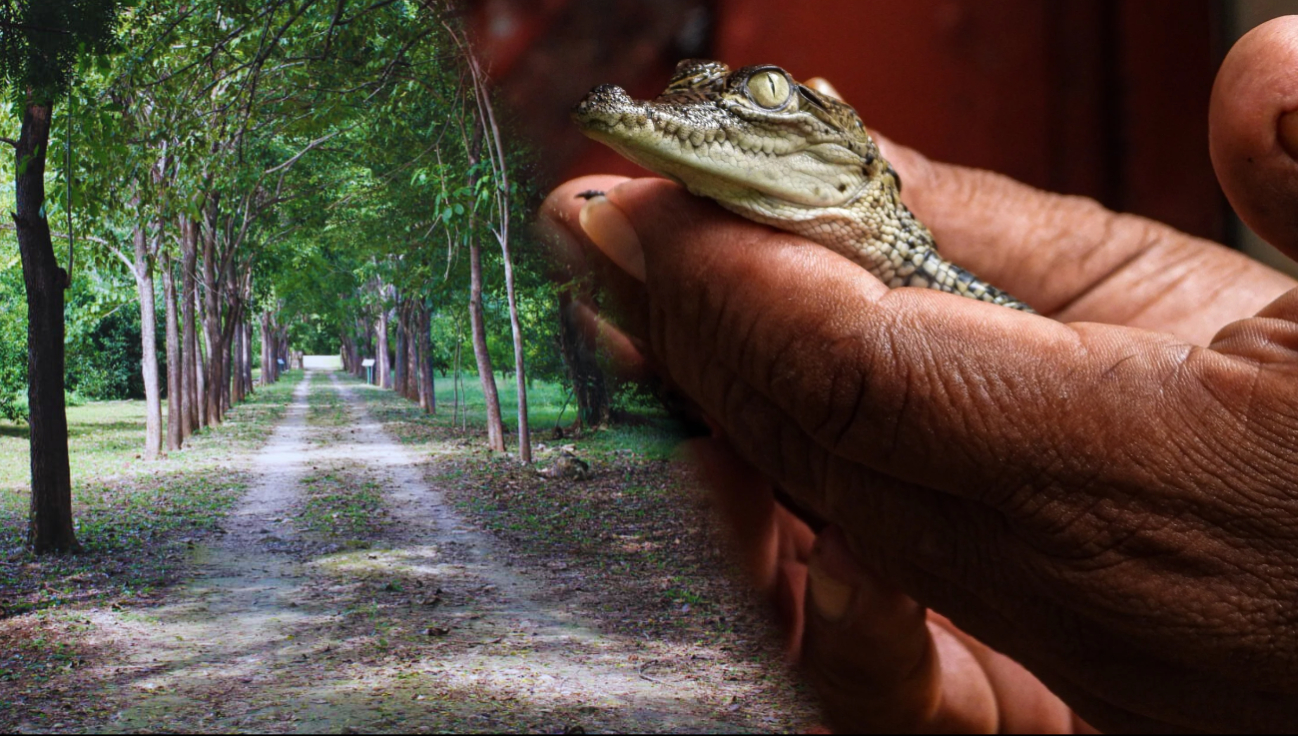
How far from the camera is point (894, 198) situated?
81 centimetres

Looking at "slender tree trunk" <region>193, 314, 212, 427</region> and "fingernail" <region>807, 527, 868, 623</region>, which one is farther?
"fingernail" <region>807, 527, 868, 623</region>

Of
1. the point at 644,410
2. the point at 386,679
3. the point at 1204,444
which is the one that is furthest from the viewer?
the point at 644,410

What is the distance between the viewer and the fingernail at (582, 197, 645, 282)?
0.66 meters

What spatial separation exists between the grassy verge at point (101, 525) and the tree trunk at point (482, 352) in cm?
20

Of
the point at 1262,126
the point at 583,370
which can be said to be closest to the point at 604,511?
the point at 583,370

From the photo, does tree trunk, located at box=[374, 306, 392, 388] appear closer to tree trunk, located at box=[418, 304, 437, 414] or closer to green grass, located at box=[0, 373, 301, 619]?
tree trunk, located at box=[418, 304, 437, 414]

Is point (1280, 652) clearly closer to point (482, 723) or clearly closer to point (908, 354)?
point (908, 354)

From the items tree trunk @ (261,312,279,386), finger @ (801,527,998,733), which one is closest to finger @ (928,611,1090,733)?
finger @ (801,527,998,733)

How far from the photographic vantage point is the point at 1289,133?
488mm

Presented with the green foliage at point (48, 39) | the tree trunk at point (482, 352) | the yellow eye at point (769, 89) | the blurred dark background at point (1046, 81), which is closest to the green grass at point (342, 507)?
the tree trunk at point (482, 352)

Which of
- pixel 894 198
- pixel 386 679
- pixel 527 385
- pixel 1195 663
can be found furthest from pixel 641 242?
pixel 1195 663

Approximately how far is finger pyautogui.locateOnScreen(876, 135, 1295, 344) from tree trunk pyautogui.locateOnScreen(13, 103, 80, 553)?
85 cm

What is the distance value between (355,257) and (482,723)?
40 centimetres

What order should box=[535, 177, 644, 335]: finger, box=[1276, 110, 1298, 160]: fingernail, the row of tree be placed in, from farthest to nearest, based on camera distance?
1. box=[535, 177, 644, 335]: finger
2. the row of tree
3. box=[1276, 110, 1298, 160]: fingernail
